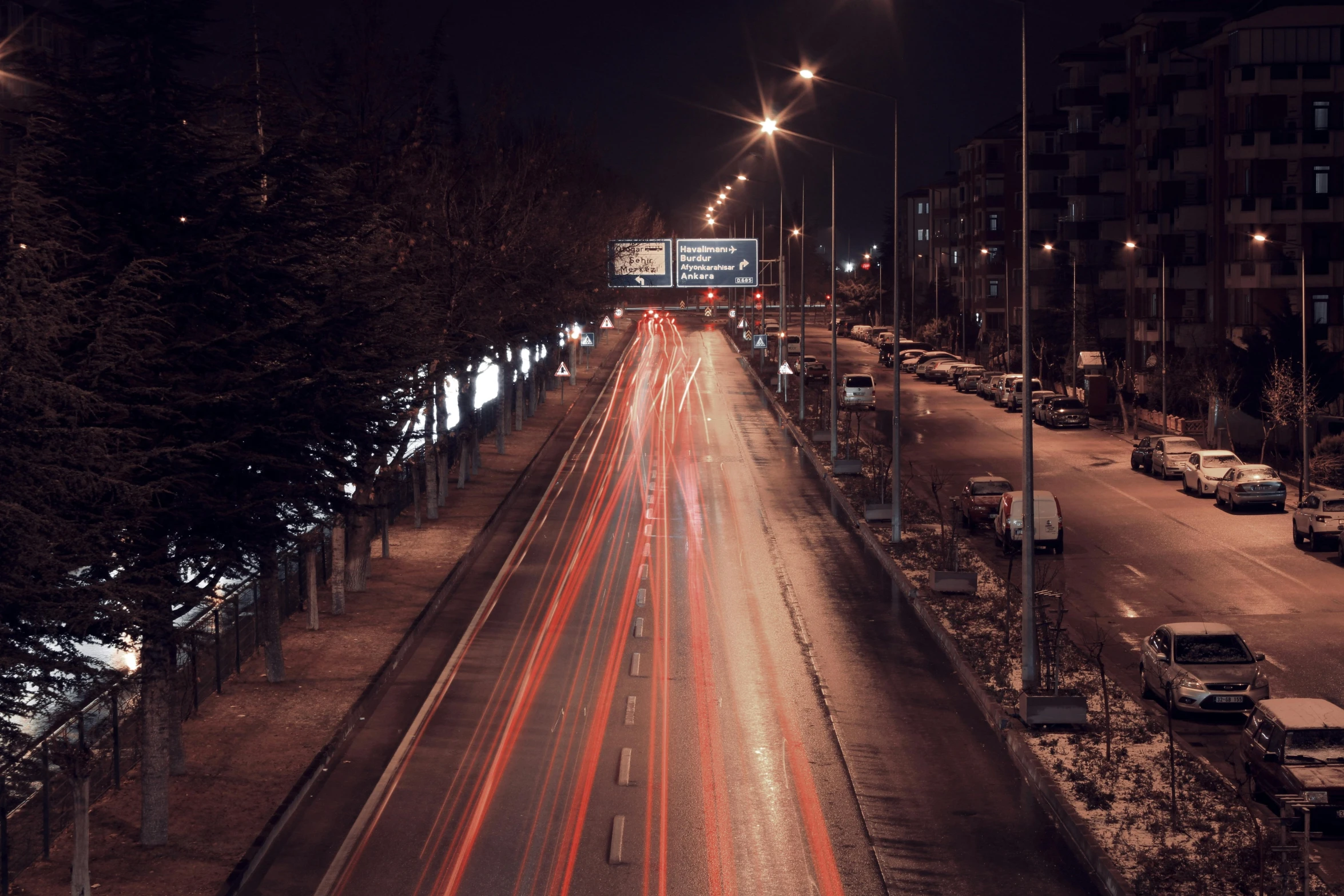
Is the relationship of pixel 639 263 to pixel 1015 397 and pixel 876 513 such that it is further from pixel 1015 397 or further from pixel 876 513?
pixel 876 513

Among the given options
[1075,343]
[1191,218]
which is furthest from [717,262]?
[1191,218]

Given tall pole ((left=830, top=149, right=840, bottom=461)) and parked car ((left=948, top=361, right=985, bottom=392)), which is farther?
parked car ((left=948, top=361, right=985, bottom=392))

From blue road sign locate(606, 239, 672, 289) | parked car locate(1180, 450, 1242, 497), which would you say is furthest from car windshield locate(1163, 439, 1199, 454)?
blue road sign locate(606, 239, 672, 289)

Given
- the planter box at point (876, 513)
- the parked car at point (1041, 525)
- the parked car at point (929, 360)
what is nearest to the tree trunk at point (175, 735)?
the parked car at point (1041, 525)

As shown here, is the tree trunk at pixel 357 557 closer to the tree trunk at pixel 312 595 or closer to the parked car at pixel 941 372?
the tree trunk at pixel 312 595

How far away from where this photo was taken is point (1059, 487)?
43.4 metres

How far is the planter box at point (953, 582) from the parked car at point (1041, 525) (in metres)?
4.44

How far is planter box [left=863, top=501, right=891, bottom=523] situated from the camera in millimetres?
36438

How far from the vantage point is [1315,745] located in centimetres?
1630

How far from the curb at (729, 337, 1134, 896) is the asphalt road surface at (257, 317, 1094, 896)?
0.21m

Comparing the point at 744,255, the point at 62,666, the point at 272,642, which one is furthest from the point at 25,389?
the point at 744,255

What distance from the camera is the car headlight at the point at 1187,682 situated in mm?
20156

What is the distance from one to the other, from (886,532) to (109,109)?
76.2 ft

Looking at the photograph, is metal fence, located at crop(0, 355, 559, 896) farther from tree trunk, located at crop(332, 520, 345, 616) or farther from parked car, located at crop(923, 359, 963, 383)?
parked car, located at crop(923, 359, 963, 383)
